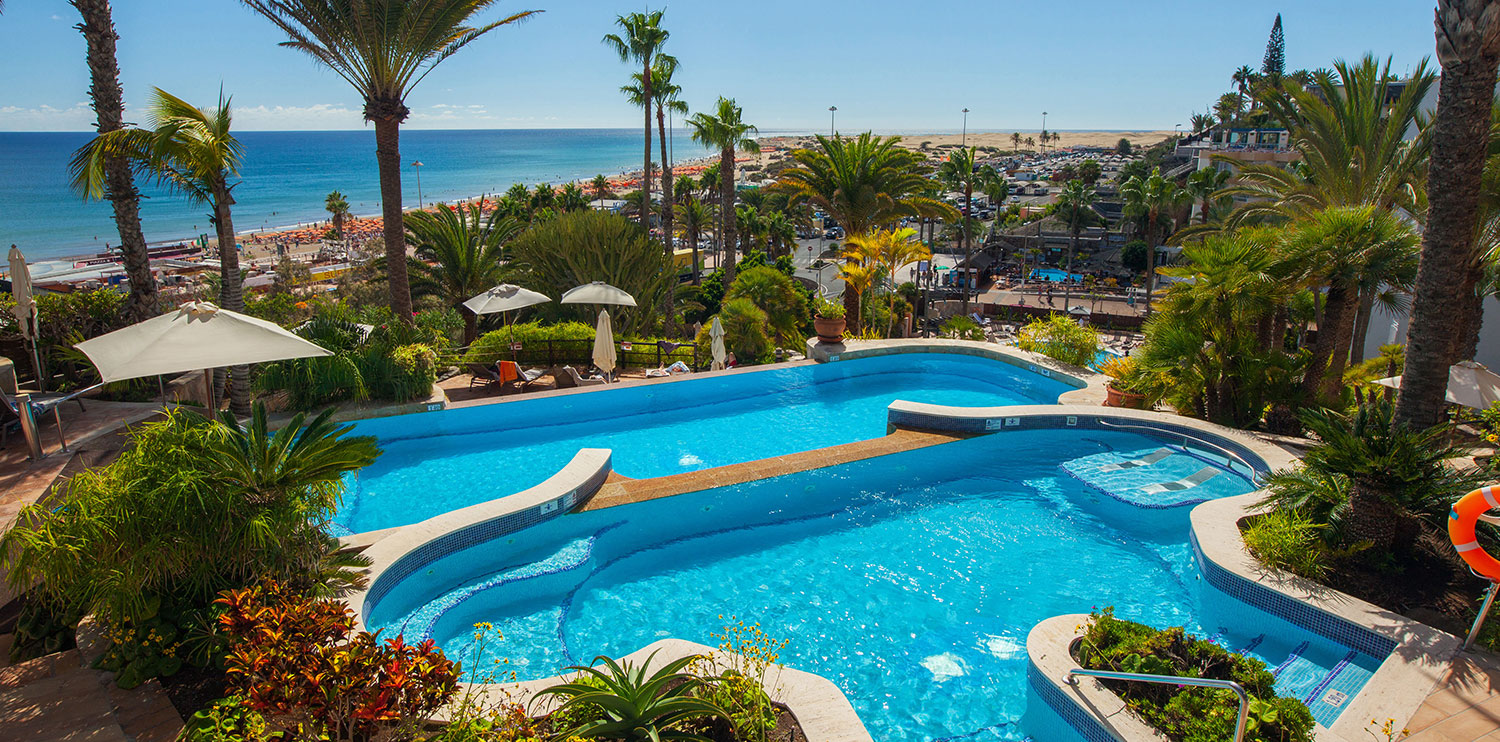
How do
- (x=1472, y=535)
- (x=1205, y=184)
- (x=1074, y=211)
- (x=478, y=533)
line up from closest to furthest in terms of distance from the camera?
(x=1472, y=535) → (x=478, y=533) → (x=1205, y=184) → (x=1074, y=211)

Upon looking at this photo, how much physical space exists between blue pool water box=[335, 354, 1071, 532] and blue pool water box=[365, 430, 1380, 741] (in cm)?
191

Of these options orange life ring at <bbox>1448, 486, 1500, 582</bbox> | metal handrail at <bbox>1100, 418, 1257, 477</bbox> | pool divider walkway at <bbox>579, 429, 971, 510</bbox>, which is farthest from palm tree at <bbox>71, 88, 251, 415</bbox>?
metal handrail at <bbox>1100, 418, 1257, 477</bbox>

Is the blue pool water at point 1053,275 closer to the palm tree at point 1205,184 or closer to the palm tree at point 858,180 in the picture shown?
the palm tree at point 1205,184

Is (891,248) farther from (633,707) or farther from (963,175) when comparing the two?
(963,175)

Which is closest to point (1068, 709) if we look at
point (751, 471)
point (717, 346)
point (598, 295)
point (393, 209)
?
point (751, 471)

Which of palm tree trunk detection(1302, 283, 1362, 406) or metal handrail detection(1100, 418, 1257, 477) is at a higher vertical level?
palm tree trunk detection(1302, 283, 1362, 406)

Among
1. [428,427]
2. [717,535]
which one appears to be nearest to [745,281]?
[428,427]

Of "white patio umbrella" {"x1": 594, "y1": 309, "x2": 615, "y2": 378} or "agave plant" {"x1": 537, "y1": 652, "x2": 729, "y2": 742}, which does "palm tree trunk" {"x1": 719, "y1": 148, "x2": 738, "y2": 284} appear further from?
"agave plant" {"x1": 537, "y1": 652, "x2": 729, "y2": 742}

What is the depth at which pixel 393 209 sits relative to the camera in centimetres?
1469

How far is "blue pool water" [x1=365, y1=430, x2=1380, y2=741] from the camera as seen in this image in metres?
6.62

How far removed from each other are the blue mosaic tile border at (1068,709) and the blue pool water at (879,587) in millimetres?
123

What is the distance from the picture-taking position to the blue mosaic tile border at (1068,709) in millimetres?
5168

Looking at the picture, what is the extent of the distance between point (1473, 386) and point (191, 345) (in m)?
14.9

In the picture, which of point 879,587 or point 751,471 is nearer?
point 879,587
